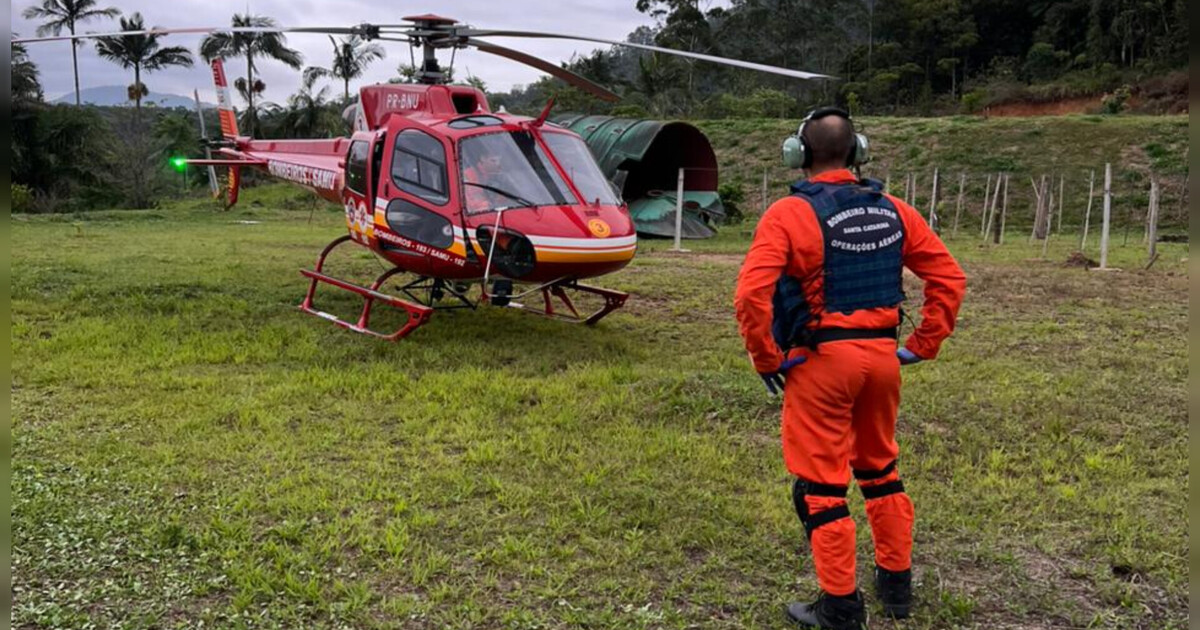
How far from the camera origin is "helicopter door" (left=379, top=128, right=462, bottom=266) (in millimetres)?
7156

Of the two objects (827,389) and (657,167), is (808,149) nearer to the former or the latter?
(827,389)

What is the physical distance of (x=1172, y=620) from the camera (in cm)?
325

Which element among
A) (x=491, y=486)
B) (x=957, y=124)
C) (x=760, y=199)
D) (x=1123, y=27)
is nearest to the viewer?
(x=491, y=486)

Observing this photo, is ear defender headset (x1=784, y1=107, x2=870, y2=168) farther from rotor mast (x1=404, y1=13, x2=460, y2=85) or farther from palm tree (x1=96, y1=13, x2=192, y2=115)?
palm tree (x1=96, y1=13, x2=192, y2=115)

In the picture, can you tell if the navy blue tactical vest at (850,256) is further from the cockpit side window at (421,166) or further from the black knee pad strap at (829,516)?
the cockpit side window at (421,166)

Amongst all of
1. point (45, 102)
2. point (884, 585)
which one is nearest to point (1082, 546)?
point (884, 585)

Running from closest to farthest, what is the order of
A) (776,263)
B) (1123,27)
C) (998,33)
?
(776,263), (1123,27), (998,33)

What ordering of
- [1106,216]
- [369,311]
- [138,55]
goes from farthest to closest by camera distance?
[138,55], [1106,216], [369,311]

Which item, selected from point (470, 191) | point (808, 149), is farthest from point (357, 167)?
point (808, 149)

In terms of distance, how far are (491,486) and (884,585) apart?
2.00 m

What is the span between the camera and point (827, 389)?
3.03 metres

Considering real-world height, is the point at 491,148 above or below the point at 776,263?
above

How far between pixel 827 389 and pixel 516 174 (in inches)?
180

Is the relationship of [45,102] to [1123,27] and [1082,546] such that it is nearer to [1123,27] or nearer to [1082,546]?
[1082,546]
